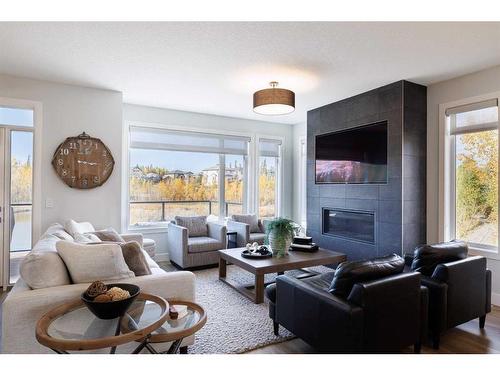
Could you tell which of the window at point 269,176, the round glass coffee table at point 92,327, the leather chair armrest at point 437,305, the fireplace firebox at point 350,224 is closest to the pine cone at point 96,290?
the round glass coffee table at point 92,327

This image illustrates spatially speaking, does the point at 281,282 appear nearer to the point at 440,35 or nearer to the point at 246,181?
the point at 440,35

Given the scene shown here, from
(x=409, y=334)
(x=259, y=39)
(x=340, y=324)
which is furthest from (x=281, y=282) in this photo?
(x=259, y=39)

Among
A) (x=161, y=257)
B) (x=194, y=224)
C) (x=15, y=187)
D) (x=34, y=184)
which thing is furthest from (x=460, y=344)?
(x=15, y=187)

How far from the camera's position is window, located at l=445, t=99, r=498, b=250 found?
3299mm

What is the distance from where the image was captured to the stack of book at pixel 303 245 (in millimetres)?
3741

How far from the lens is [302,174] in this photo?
6152 millimetres

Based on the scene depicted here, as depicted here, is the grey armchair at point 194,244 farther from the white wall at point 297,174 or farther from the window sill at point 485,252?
the window sill at point 485,252

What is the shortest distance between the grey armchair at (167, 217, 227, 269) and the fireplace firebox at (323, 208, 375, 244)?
1.66 meters

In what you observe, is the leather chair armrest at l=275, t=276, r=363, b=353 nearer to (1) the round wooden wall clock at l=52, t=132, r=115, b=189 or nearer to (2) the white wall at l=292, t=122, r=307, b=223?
(1) the round wooden wall clock at l=52, t=132, r=115, b=189

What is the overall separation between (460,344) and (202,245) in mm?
3123

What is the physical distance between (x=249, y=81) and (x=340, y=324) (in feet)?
9.47

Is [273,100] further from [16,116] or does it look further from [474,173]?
[16,116]

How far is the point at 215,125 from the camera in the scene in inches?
217

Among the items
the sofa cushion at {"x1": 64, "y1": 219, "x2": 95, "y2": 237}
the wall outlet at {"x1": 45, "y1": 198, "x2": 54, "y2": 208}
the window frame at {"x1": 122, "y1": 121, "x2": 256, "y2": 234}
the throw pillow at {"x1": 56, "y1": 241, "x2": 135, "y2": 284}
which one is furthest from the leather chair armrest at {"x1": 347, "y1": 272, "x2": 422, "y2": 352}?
the window frame at {"x1": 122, "y1": 121, "x2": 256, "y2": 234}
